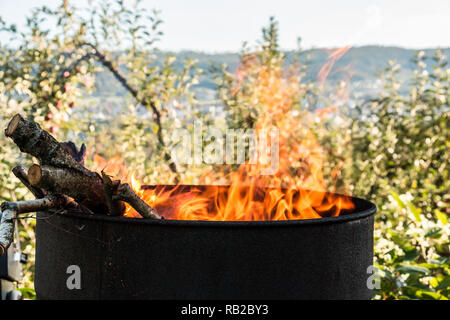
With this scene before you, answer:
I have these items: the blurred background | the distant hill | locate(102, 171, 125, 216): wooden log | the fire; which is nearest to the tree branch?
the blurred background

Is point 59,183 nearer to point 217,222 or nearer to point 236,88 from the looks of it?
point 217,222

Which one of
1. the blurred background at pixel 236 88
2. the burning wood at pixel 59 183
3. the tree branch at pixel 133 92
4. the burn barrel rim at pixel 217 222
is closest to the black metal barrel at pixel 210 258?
the burn barrel rim at pixel 217 222

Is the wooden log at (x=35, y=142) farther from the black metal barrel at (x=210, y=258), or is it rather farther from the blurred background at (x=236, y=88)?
the blurred background at (x=236, y=88)

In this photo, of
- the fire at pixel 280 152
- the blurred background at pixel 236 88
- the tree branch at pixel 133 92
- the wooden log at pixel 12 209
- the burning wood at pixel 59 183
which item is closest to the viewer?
the wooden log at pixel 12 209

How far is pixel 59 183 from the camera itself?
1752mm

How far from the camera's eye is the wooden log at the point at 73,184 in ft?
5.57

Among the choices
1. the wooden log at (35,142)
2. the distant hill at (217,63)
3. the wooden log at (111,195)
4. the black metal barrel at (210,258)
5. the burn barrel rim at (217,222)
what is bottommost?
the black metal barrel at (210,258)

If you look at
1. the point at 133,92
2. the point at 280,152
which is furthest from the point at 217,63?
the point at 280,152

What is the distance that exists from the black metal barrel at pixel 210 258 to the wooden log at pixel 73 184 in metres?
0.11

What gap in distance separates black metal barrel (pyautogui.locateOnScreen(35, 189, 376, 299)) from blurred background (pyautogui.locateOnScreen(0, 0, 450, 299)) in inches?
76.0

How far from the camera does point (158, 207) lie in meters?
2.42

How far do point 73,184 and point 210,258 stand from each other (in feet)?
1.97
